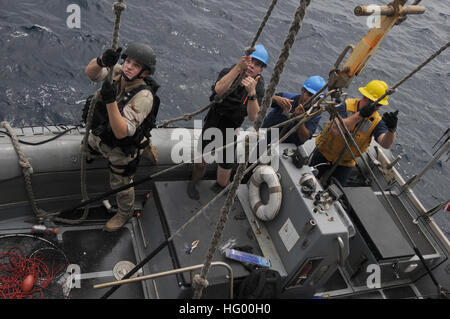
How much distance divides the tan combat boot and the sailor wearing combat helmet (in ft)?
0.46

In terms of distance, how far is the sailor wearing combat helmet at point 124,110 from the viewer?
3451 millimetres

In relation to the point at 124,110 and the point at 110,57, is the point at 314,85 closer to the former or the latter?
the point at 124,110

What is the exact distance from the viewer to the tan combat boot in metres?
4.57

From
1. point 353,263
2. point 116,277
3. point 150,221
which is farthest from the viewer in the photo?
point 353,263

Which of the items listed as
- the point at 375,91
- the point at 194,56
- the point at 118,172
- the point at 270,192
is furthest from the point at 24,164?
the point at 194,56

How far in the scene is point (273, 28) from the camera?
15.7 metres

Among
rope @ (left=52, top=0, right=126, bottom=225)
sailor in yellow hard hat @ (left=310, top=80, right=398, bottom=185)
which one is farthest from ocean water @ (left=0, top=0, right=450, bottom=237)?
sailor in yellow hard hat @ (left=310, top=80, right=398, bottom=185)

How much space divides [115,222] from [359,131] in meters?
3.44

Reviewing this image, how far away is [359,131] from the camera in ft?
17.0
